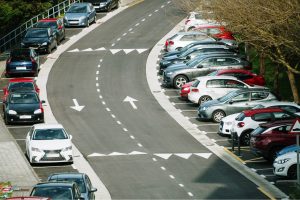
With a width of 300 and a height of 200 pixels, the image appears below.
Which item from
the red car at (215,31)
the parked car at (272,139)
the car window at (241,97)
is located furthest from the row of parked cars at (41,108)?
the red car at (215,31)

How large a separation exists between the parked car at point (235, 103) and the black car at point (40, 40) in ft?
63.9

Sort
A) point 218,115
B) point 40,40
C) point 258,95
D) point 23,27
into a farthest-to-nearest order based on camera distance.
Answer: point 23,27
point 40,40
point 258,95
point 218,115

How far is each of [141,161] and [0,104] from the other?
14.7 m

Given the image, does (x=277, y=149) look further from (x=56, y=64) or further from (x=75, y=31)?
(x=75, y=31)

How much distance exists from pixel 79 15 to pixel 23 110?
27.7 m

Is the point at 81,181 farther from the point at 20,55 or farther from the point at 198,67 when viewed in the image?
the point at 20,55

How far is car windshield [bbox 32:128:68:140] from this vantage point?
38.3 meters

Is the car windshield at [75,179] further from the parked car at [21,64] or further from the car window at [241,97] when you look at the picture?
the parked car at [21,64]

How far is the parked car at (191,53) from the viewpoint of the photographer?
56.8m

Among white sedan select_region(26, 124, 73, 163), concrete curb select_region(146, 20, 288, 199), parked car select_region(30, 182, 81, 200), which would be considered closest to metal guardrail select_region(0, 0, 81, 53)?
concrete curb select_region(146, 20, 288, 199)

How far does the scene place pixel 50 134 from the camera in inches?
1517

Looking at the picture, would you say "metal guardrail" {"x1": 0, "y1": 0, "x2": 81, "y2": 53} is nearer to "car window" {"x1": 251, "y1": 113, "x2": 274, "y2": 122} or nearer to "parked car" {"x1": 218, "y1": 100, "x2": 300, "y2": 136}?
"parked car" {"x1": 218, "y1": 100, "x2": 300, "y2": 136}

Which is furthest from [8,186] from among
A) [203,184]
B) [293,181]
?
[293,181]

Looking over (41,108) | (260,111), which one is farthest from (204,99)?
(41,108)
